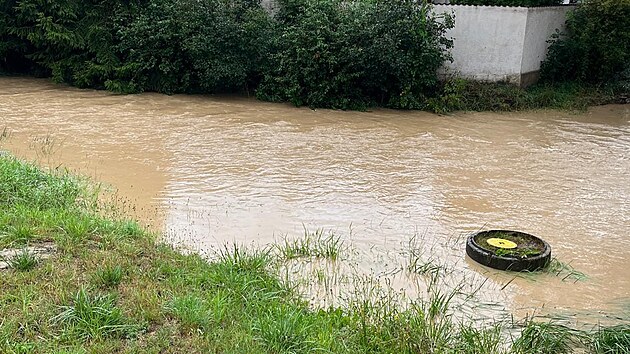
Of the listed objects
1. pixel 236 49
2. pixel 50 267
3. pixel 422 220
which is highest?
pixel 236 49

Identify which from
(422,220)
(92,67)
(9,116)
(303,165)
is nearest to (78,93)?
(92,67)

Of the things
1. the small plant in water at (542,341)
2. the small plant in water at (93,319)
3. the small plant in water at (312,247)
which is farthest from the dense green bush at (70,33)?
the small plant in water at (542,341)

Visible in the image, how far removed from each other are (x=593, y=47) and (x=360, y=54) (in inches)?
214

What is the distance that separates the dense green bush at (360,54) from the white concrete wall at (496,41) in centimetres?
53

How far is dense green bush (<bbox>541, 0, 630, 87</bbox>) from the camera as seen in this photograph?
43.8 ft

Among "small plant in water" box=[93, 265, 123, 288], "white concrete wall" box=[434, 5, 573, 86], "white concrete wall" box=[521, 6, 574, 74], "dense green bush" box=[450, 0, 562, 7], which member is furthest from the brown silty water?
"dense green bush" box=[450, 0, 562, 7]

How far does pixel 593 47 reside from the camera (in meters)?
13.8

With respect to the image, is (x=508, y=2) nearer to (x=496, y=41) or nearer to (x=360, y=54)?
(x=496, y=41)

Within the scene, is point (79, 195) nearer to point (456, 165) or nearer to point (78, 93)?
point (456, 165)

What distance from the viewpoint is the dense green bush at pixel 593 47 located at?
13359 mm

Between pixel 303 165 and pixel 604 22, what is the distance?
847cm

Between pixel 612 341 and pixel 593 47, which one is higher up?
pixel 593 47

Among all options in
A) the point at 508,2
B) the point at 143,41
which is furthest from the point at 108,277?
the point at 508,2

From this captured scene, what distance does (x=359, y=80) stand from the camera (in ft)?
42.5
